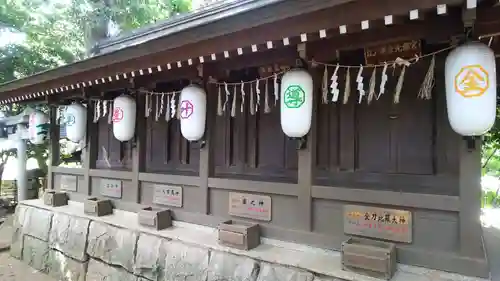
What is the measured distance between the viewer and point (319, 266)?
334cm

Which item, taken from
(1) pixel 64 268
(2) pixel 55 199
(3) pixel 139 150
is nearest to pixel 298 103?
(3) pixel 139 150

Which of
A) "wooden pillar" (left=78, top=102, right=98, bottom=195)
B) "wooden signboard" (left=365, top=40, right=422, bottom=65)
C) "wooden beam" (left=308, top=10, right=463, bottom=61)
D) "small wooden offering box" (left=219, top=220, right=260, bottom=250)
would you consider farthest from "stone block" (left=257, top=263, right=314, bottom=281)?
"wooden pillar" (left=78, top=102, right=98, bottom=195)

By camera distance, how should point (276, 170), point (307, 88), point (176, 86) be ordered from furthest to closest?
point (176, 86) < point (276, 170) < point (307, 88)

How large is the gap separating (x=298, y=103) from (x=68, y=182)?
6.06 metres

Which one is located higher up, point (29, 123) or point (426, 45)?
point (426, 45)

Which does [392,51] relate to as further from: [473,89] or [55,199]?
[55,199]

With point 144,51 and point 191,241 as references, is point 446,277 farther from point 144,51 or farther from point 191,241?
point 144,51

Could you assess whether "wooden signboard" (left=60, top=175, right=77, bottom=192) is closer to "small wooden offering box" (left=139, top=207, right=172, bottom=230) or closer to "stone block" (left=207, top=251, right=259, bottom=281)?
"small wooden offering box" (left=139, top=207, right=172, bottom=230)

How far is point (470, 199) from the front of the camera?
9.66 ft

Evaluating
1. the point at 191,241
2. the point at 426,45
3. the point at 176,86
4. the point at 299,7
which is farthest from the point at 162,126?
the point at 426,45

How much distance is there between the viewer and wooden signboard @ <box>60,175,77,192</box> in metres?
7.03

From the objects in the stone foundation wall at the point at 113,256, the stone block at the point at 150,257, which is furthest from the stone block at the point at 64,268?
the stone block at the point at 150,257

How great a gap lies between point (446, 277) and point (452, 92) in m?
1.73

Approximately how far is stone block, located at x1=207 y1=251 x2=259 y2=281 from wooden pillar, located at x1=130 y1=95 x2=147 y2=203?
7.55 feet
